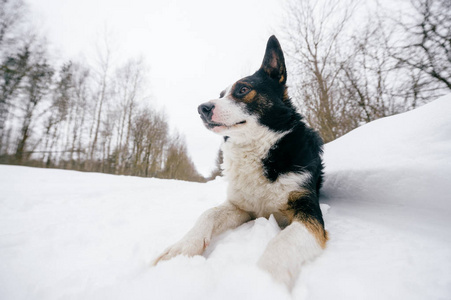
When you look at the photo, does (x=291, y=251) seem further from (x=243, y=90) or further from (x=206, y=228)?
(x=243, y=90)

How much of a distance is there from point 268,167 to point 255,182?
0.73ft

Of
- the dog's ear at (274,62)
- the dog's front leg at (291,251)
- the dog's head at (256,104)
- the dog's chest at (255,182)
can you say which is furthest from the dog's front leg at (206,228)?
the dog's ear at (274,62)

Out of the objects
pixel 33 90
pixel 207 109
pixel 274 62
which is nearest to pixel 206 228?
pixel 207 109

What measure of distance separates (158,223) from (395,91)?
938 cm

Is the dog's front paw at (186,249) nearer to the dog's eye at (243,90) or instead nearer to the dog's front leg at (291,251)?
the dog's front leg at (291,251)

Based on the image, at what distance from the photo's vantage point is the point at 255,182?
1780 mm

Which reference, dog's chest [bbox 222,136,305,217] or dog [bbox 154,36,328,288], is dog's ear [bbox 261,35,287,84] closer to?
dog [bbox 154,36,328,288]

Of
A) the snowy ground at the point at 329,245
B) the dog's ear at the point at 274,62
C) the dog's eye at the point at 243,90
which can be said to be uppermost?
the dog's ear at the point at 274,62

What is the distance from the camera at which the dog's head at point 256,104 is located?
205 cm

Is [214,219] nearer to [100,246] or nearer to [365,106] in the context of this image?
[100,246]

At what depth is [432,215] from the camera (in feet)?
4.27

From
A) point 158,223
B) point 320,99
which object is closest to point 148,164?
point 320,99

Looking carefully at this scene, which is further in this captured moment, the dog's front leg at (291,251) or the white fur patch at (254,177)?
the white fur patch at (254,177)

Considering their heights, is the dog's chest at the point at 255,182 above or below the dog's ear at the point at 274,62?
below
